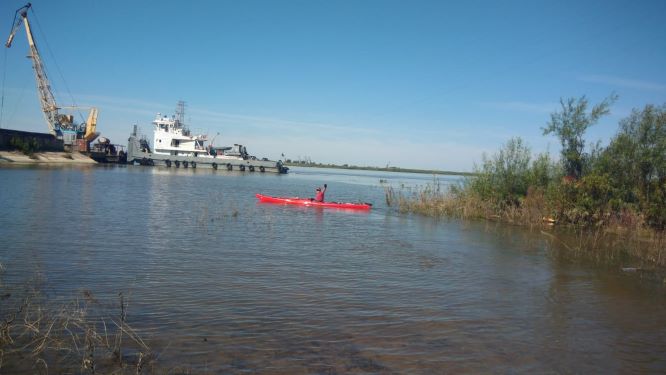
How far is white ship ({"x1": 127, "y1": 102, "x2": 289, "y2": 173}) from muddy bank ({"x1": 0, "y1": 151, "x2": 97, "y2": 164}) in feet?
23.6

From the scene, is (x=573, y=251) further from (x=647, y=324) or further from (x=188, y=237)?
(x=188, y=237)

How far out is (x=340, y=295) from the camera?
871 centimetres

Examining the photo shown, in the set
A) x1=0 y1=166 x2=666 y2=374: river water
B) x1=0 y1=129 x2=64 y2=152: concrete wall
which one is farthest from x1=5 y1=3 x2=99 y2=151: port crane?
x1=0 y1=166 x2=666 y2=374: river water

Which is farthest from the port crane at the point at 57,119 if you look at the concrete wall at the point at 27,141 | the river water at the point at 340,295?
the river water at the point at 340,295

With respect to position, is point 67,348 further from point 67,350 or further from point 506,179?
point 506,179

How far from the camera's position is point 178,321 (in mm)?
6781

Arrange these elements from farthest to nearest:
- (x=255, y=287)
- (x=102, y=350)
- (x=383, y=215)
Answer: (x=383, y=215)
(x=255, y=287)
(x=102, y=350)

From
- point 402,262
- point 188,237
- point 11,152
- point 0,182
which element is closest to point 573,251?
point 402,262

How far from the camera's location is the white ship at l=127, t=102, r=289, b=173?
6625 centimetres

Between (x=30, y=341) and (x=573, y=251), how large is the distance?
14.9 metres

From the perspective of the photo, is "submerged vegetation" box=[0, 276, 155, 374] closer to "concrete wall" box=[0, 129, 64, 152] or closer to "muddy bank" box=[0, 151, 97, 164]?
"muddy bank" box=[0, 151, 97, 164]

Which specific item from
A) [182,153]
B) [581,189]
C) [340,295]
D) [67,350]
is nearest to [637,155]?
[581,189]

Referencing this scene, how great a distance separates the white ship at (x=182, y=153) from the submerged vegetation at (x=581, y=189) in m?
45.7

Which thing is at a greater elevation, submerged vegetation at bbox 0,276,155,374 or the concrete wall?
the concrete wall
